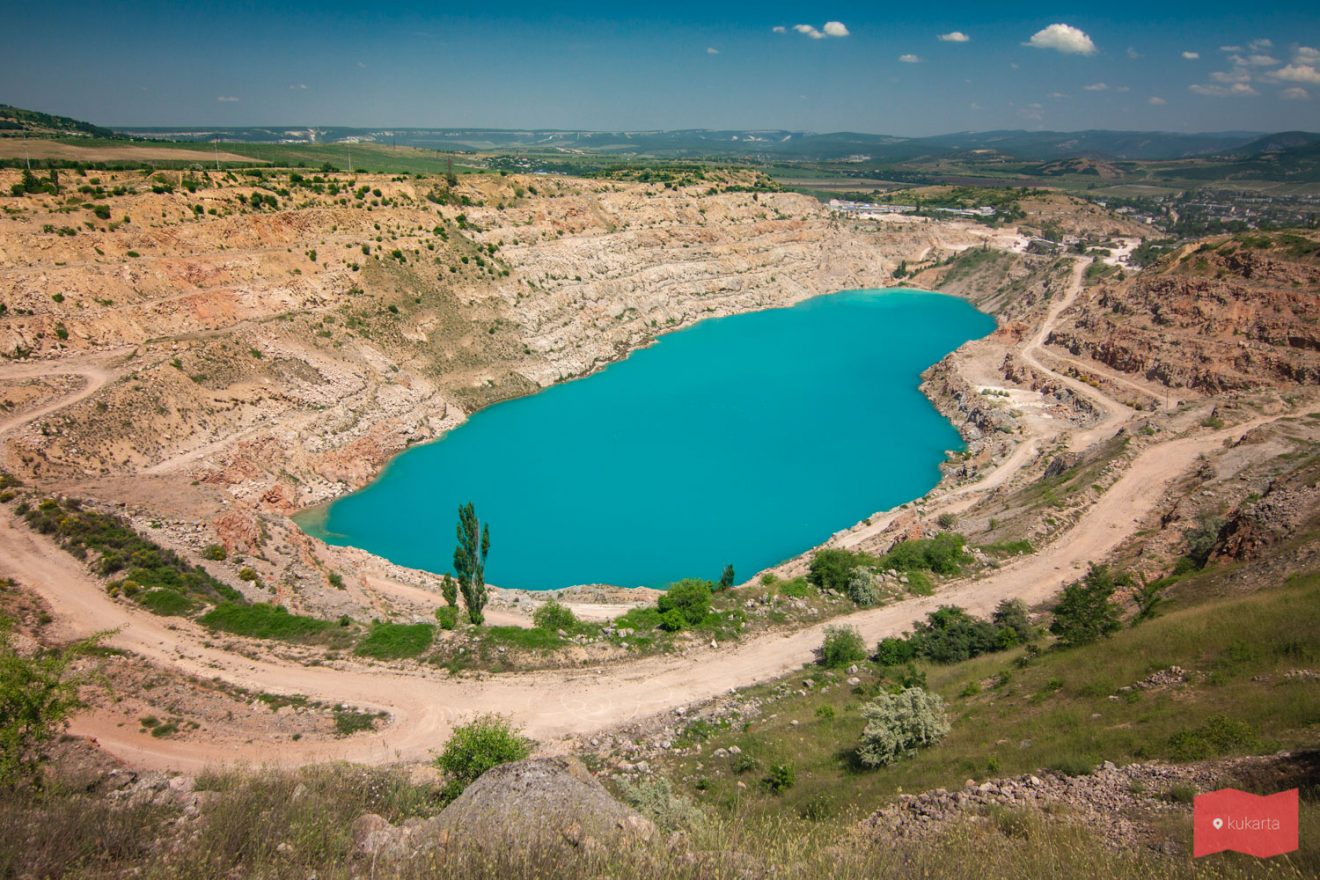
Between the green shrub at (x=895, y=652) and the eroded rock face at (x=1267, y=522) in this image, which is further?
the green shrub at (x=895, y=652)

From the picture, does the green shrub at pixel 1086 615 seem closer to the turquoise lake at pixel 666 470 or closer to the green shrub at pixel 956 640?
the green shrub at pixel 956 640

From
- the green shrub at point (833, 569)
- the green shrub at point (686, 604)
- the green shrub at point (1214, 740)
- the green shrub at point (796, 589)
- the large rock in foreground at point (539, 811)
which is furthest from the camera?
the green shrub at point (833, 569)

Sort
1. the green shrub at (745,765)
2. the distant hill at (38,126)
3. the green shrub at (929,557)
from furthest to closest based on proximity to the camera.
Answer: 1. the distant hill at (38,126)
2. the green shrub at (929,557)
3. the green shrub at (745,765)

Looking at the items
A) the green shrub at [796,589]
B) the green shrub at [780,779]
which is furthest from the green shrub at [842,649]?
the green shrub at [780,779]

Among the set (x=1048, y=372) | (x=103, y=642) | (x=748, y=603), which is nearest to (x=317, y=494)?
(x=103, y=642)

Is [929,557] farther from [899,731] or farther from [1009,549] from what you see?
[899,731]

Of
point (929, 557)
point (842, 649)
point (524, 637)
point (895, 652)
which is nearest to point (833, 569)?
point (929, 557)
